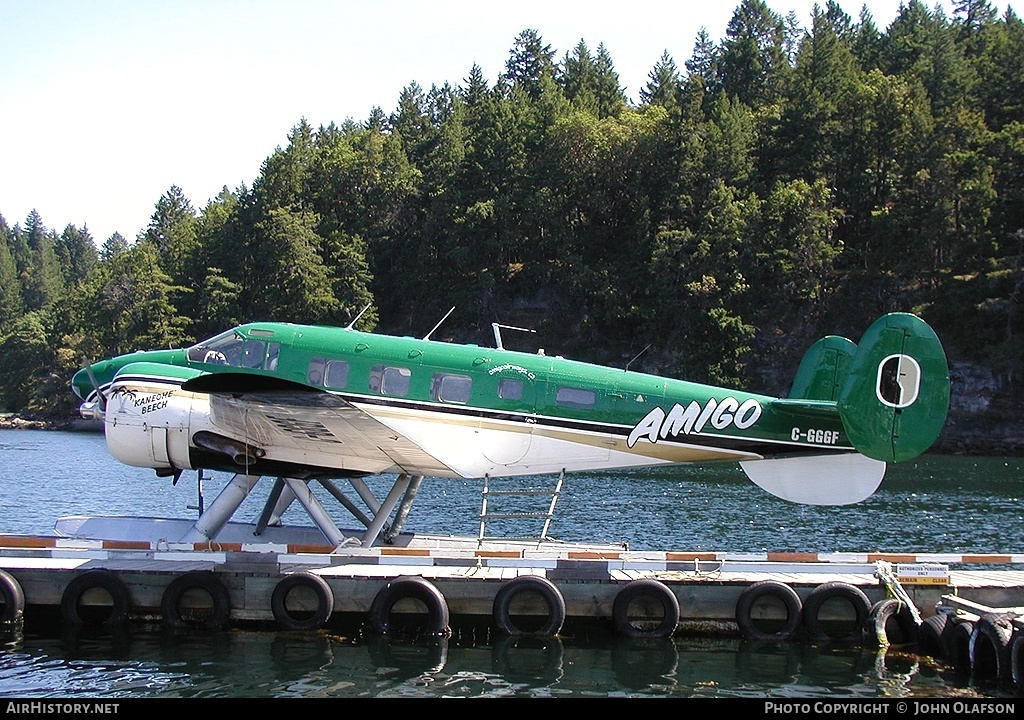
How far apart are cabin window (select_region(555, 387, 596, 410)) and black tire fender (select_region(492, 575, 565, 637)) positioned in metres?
2.70

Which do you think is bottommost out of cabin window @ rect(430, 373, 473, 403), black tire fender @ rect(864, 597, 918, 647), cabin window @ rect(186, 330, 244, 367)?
black tire fender @ rect(864, 597, 918, 647)

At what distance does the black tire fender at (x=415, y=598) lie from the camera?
14.3 m

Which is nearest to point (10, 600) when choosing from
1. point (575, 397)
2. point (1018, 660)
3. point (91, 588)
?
point (91, 588)

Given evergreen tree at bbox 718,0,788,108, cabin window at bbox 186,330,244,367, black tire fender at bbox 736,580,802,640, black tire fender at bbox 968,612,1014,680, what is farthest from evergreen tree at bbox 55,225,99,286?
black tire fender at bbox 968,612,1014,680

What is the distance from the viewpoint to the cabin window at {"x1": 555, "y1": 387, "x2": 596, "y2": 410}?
1582cm

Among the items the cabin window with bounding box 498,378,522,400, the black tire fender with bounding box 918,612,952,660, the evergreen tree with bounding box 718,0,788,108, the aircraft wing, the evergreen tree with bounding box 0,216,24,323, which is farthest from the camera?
the evergreen tree with bounding box 0,216,24,323


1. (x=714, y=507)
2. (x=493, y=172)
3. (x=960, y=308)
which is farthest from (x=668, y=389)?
(x=493, y=172)

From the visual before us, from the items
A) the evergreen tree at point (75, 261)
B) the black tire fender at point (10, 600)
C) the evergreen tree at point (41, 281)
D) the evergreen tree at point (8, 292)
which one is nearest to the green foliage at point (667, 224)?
the black tire fender at point (10, 600)

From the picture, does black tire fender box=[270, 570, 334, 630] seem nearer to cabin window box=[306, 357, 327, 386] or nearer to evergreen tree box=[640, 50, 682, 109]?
cabin window box=[306, 357, 327, 386]

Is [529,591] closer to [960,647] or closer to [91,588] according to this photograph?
[960,647]

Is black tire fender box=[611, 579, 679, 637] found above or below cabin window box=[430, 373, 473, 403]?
below

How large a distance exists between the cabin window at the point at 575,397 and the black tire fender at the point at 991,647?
593 centimetres

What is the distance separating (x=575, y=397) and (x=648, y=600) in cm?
315
